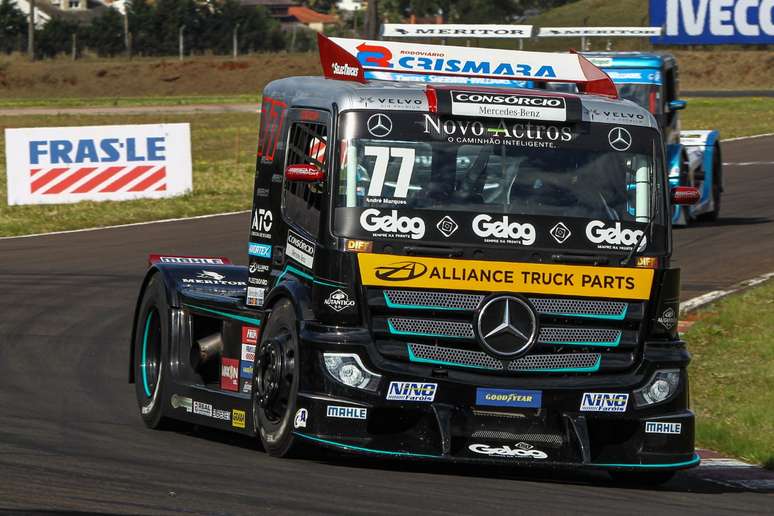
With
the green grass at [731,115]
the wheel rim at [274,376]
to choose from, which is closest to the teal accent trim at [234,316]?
the wheel rim at [274,376]

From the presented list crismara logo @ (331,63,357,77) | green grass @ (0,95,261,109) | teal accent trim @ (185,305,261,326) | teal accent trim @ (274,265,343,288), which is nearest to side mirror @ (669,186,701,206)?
crismara logo @ (331,63,357,77)

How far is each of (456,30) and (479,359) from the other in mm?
16035

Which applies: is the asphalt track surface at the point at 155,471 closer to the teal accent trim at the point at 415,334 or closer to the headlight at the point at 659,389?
the headlight at the point at 659,389

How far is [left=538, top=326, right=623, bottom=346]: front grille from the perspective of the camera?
870cm

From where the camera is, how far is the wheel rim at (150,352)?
10867 millimetres

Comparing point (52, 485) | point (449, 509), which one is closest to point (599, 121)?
point (449, 509)

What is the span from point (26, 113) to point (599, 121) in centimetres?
5021

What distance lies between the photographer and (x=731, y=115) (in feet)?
155

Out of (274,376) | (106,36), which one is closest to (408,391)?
(274,376)

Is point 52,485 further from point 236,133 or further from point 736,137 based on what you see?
point 236,133

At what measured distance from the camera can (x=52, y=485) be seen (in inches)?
295

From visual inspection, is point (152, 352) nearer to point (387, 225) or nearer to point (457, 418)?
point (387, 225)

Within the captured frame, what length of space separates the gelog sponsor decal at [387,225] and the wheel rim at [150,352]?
8.95ft

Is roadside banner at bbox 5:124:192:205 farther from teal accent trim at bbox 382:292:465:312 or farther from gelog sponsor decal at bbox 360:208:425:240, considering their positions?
teal accent trim at bbox 382:292:465:312
